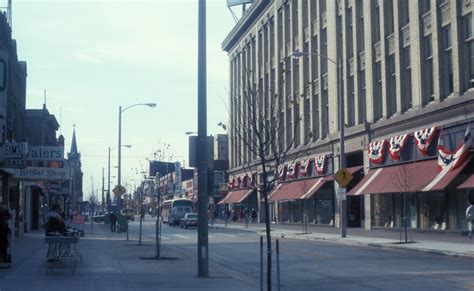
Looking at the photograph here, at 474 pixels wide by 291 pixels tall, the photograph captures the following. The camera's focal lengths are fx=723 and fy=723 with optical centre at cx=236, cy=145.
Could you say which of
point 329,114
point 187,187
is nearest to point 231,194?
point 329,114

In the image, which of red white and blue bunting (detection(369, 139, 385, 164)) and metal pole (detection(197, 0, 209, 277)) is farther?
red white and blue bunting (detection(369, 139, 385, 164))

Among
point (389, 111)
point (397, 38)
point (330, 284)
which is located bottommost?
point (330, 284)

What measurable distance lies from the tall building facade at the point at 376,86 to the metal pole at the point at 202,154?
23.1 ft

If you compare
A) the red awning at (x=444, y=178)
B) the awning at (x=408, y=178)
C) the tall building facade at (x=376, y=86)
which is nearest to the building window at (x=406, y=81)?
the tall building facade at (x=376, y=86)

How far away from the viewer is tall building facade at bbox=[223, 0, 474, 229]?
35.8 metres

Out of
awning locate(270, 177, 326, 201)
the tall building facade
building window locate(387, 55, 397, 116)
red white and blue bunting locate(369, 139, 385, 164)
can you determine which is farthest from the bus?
building window locate(387, 55, 397, 116)

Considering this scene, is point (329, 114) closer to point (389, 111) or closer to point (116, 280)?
point (389, 111)

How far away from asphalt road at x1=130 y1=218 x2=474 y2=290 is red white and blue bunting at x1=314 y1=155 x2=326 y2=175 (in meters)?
24.1

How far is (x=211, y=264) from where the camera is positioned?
23.1 metres

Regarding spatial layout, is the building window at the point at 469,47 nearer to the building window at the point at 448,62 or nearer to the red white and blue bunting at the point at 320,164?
the building window at the point at 448,62

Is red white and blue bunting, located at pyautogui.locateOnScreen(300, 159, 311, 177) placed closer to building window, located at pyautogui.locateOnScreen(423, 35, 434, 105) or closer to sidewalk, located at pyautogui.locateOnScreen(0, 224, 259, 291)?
building window, located at pyautogui.locateOnScreen(423, 35, 434, 105)

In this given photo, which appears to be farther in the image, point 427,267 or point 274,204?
point 274,204

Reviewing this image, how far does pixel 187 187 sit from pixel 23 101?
81.9 meters

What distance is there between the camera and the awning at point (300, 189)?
53525mm
